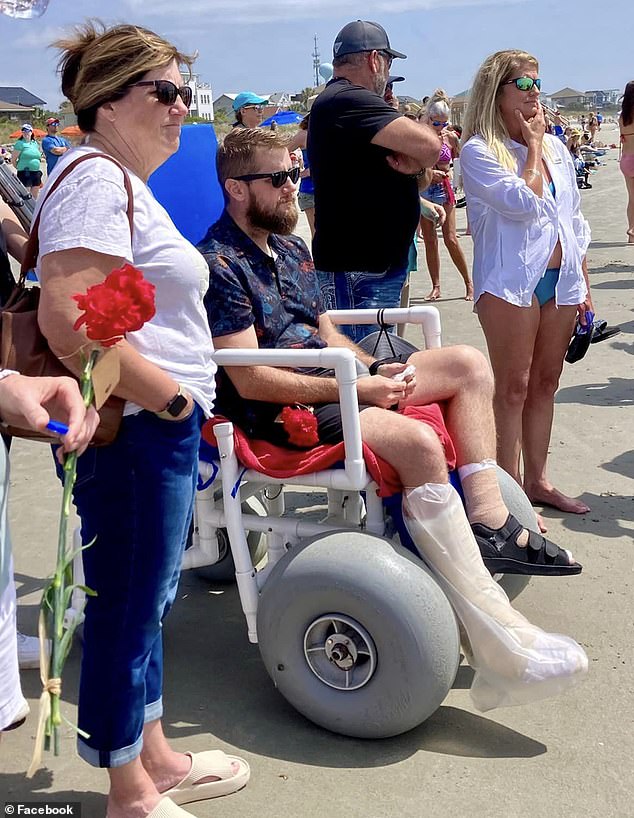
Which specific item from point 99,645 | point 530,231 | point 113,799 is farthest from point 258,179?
point 113,799

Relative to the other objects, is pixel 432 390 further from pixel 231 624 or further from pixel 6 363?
pixel 6 363

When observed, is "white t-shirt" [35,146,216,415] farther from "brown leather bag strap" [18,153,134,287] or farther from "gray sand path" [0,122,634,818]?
"gray sand path" [0,122,634,818]

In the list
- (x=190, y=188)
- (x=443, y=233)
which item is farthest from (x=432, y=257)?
(x=190, y=188)

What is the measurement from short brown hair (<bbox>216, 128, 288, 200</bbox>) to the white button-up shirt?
1.09 metres

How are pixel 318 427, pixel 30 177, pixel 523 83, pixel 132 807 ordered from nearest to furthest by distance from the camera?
1. pixel 132 807
2. pixel 318 427
3. pixel 523 83
4. pixel 30 177

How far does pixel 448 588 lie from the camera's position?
289 cm

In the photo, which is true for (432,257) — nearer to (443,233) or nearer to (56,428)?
(443,233)

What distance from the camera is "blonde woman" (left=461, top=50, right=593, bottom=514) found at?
4.01 m

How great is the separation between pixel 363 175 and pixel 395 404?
4.14 feet

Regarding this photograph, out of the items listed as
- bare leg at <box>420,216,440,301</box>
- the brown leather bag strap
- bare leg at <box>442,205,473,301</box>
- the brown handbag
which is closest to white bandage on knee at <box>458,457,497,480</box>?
the brown handbag

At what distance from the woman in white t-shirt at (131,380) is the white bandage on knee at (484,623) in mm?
880

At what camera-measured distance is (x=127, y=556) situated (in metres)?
2.19

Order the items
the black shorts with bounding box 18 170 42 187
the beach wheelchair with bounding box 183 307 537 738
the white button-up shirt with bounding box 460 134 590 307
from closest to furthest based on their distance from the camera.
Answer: the beach wheelchair with bounding box 183 307 537 738 < the white button-up shirt with bounding box 460 134 590 307 < the black shorts with bounding box 18 170 42 187

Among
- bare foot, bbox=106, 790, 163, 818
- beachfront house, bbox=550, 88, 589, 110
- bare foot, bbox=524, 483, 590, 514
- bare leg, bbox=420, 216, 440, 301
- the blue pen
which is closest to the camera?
the blue pen
